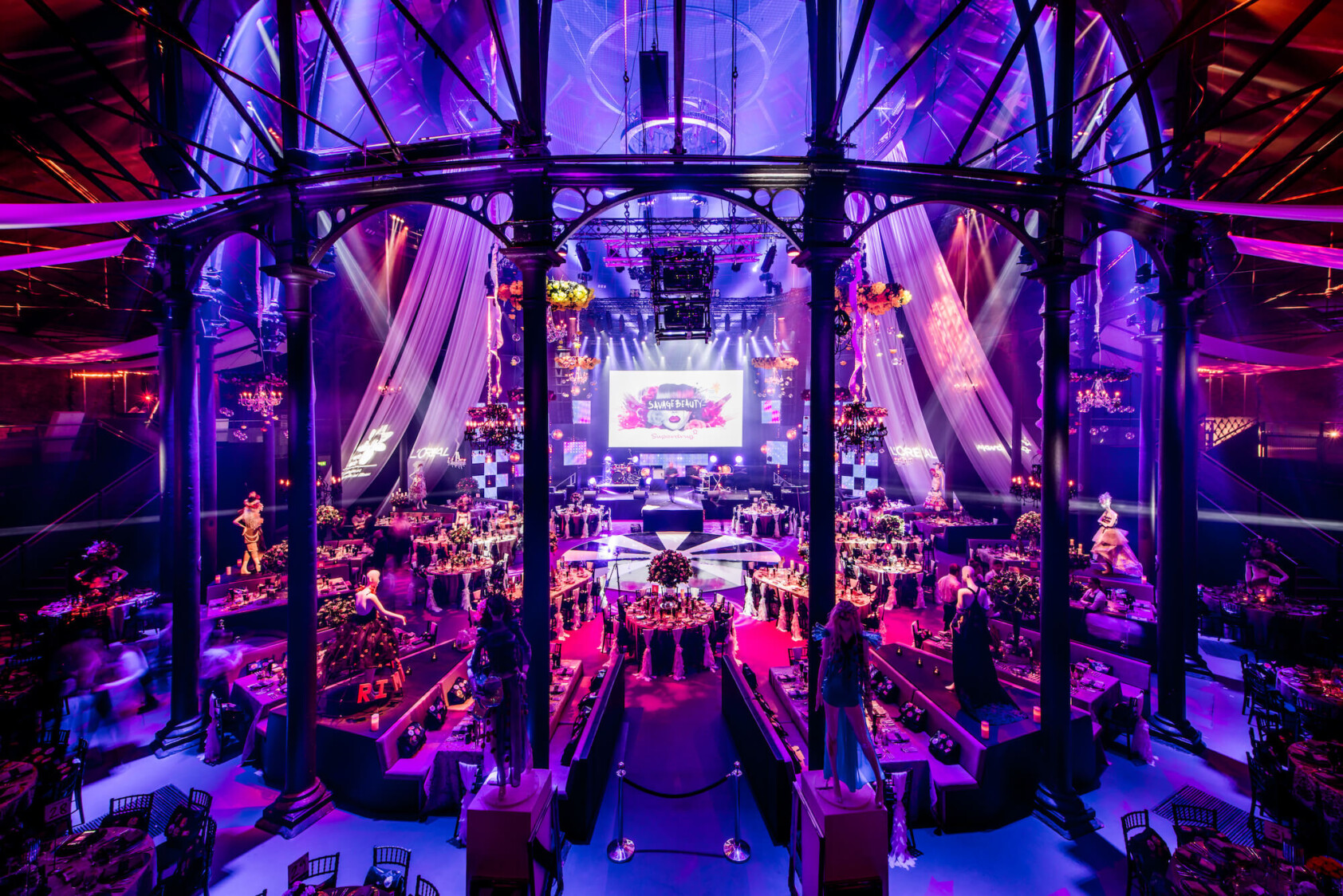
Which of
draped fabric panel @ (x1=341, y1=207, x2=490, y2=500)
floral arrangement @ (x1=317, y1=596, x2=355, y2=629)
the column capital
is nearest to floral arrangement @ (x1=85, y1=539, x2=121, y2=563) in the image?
floral arrangement @ (x1=317, y1=596, x2=355, y2=629)

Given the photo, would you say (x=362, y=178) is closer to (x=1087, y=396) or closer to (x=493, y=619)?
(x=493, y=619)

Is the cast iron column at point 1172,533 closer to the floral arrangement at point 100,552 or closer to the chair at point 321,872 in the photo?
the chair at point 321,872

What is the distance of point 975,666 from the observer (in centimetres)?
531

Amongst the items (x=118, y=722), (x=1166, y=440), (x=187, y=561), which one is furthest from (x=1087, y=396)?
(x=118, y=722)

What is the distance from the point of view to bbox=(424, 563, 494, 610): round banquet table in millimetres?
9327

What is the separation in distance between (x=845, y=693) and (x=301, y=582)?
15.8ft

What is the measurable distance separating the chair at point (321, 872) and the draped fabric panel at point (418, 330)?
8.37 m

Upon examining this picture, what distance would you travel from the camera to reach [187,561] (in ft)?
18.2

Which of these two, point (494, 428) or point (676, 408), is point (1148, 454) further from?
point (676, 408)

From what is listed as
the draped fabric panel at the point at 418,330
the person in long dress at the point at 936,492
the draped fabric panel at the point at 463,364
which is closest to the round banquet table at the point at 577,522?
the draped fabric panel at the point at 463,364

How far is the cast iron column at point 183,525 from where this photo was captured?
18.0 feet

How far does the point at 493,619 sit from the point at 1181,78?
8666 millimetres

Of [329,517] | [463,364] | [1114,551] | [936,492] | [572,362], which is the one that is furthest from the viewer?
[936,492]

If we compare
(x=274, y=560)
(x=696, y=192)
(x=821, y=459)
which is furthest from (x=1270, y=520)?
(x=274, y=560)
